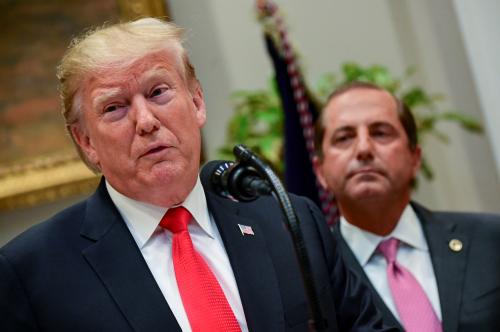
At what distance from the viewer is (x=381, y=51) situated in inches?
204

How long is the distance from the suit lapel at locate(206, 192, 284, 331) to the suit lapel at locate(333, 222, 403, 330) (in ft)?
1.46

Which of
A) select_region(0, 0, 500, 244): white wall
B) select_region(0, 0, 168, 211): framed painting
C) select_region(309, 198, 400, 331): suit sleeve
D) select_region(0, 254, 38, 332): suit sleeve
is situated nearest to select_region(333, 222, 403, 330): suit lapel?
select_region(309, 198, 400, 331): suit sleeve

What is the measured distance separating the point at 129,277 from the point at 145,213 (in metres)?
0.19

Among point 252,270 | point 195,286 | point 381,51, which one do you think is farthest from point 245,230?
point 381,51

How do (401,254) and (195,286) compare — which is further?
(401,254)

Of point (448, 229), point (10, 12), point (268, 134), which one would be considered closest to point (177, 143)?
point (448, 229)

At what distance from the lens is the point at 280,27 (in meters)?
3.61

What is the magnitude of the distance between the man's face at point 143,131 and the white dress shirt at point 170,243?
36mm

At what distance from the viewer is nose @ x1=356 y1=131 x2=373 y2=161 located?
2.81 metres

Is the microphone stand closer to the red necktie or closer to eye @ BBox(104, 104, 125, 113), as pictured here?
the red necktie

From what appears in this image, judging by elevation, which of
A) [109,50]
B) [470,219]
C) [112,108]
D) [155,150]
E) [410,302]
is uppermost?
[109,50]

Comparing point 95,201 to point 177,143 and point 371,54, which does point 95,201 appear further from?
point 371,54

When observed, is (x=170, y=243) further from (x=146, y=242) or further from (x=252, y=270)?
(x=252, y=270)

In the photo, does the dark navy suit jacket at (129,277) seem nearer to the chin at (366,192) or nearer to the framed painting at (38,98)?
the chin at (366,192)
